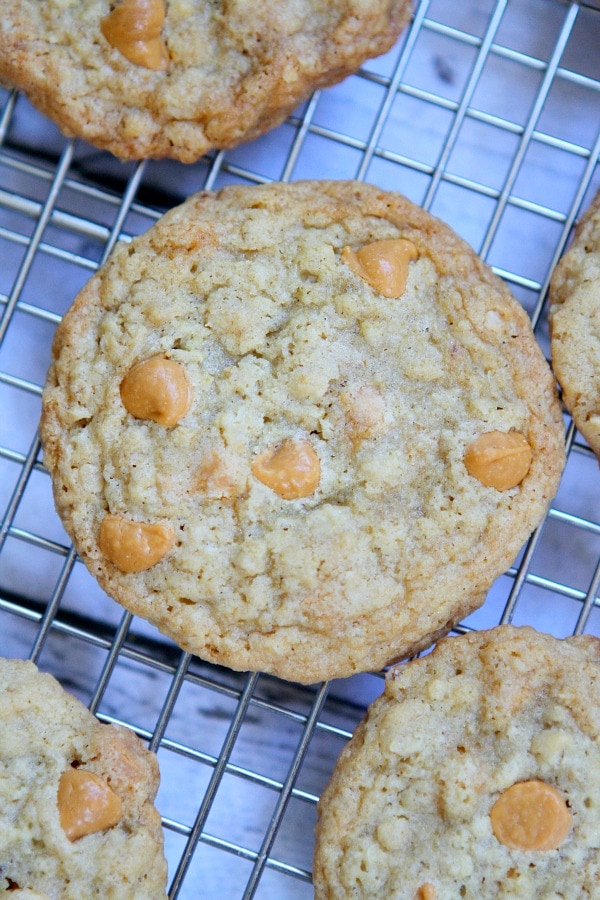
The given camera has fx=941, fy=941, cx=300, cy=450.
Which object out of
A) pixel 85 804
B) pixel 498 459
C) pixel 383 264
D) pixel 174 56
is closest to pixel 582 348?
pixel 498 459

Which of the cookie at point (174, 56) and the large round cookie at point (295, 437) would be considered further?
the cookie at point (174, 56)

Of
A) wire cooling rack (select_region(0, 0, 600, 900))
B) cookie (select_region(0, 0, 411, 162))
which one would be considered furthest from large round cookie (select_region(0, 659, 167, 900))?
cookie (select_region(0, 0, 411, 162))

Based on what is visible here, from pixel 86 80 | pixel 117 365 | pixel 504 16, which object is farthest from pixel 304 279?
pixel 504 16

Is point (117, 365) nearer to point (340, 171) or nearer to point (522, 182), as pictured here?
point (340, 171)

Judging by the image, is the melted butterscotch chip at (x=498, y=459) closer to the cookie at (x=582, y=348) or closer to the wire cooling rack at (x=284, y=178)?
the cookie at (x=582, y=348)

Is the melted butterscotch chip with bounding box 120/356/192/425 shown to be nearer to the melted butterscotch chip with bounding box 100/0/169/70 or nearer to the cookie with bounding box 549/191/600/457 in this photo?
the melted butterscotch chip with bounding box 100/0/169/70

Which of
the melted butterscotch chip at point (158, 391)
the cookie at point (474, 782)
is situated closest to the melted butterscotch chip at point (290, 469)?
the melted butterscotch chip at point (158, 391)

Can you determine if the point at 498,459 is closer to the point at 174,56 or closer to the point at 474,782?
the point at 474,782
